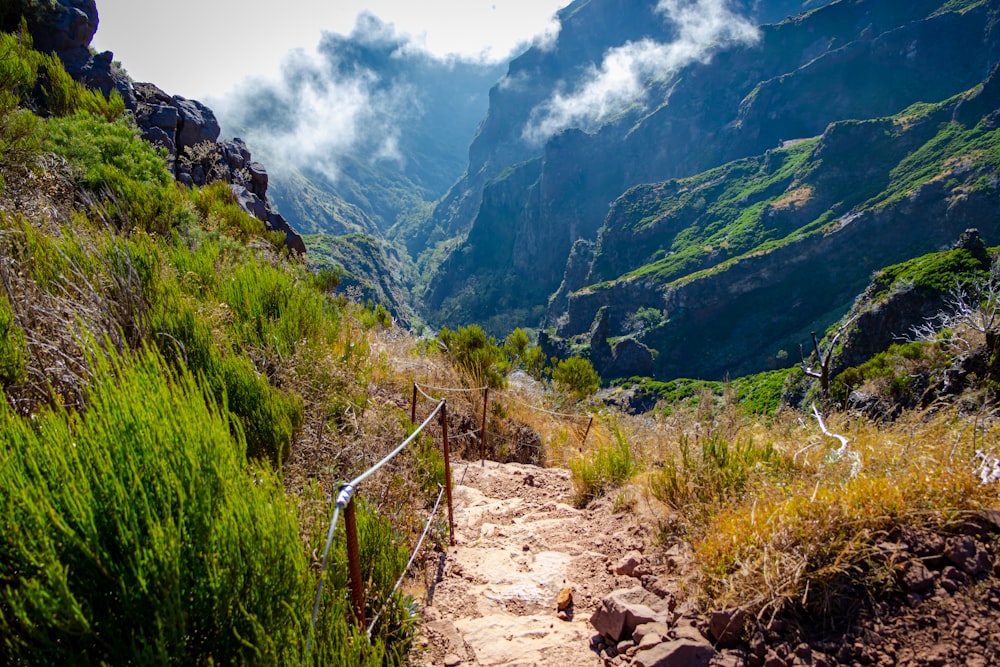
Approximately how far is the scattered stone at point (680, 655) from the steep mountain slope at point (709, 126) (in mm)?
89723

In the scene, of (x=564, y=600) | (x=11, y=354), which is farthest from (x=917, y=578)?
(x=11, y=354)

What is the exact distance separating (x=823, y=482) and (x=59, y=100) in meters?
11.7

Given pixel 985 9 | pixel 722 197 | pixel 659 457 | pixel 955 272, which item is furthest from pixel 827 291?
pixel 659 457

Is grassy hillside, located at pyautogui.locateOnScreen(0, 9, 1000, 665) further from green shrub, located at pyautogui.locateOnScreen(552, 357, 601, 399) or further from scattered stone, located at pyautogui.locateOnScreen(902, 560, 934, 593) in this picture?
green shrub, located at pyautogui.locateOnScreen(552, 357, 601, 399)

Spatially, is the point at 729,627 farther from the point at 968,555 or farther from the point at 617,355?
the point at 617,355

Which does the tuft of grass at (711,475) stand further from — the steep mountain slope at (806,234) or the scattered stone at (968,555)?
the steep mountain slope at (806,234)

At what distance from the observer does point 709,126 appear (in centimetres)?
15038

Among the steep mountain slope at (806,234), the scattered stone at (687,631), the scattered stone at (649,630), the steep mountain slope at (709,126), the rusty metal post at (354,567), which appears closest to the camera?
the rusty metal post at (354,567)

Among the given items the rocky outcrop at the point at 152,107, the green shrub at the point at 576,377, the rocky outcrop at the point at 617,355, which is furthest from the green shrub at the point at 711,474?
the rocky outcrop at the point at 617,355

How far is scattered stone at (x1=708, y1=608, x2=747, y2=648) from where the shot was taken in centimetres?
225

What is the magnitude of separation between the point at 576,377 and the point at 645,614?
7802 mm

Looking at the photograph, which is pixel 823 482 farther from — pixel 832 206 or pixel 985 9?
pixel 985 9

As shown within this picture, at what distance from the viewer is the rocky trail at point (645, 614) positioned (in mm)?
2068

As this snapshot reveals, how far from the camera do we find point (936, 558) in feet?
7.55
